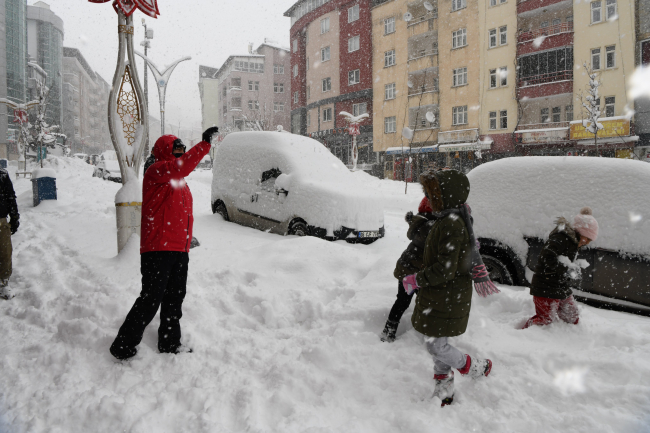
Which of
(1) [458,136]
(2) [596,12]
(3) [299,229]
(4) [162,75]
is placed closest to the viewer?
(3) [299,229]

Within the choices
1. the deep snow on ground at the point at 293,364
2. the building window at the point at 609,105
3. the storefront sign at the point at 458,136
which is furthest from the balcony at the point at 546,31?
the deep snow on ground at the point at 293,364

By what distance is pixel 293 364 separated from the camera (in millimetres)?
2994

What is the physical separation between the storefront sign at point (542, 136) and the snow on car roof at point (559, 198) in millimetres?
22794

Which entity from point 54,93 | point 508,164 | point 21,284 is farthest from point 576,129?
point 54,93

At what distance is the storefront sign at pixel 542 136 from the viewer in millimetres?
23516

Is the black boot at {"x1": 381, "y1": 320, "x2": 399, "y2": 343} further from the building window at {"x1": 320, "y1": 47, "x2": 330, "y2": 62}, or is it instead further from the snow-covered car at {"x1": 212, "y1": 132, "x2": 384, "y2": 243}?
the building window at {"x1": 320, "y1": 47, "x2": 330, "y2": 62}

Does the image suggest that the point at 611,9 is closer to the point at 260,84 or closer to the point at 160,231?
the point at 160,231

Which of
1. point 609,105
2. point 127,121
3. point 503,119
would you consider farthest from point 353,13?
point 127,121

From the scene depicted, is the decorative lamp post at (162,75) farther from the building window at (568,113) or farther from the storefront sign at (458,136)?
the building window at (568,113)

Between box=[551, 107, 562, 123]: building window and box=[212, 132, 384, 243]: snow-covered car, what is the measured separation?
22.5 meters

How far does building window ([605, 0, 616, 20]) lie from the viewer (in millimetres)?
22359

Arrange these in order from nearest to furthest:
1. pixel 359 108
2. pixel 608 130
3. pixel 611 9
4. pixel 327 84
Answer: pixel 608 130, pixel 611 9, pixel 359 108, pixel 327 84

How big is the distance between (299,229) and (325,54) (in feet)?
115

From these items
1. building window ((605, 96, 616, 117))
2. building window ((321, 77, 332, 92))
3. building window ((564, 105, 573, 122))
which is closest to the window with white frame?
building window ((564, 105, 573, 122))
